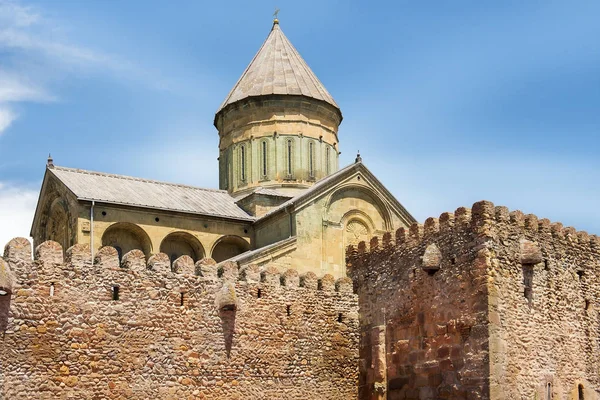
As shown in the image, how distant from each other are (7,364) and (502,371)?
8.35 m

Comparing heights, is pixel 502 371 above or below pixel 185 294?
below

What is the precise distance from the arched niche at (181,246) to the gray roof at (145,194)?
78 centimetres

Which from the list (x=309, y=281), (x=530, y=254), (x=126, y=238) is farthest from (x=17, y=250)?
(x=126, y=238)

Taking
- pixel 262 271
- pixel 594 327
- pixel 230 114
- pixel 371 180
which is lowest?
pixel 594 327

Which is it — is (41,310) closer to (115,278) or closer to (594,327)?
(115,278)

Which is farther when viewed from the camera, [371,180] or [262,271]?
[371,180]

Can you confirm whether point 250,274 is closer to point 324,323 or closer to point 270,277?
point 270,277

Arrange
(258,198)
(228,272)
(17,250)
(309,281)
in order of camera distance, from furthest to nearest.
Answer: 1. (258,198)
2. (309,281)
3. (228,272)
4. (17,250)

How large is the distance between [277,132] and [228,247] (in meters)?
4.62

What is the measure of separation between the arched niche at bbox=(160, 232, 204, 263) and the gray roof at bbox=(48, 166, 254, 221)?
78 centimetres

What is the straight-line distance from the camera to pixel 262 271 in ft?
58.3

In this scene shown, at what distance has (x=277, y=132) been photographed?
97.6 feet

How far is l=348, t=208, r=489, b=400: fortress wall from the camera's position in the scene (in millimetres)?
16062

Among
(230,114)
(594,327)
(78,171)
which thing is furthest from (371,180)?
(594,327)
